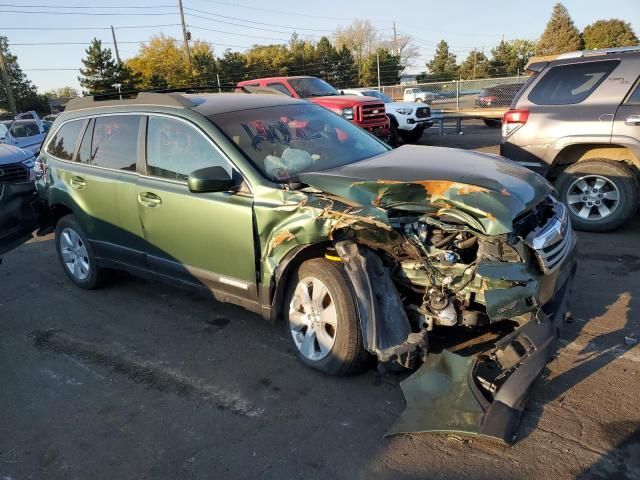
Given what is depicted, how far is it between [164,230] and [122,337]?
100 centimetres

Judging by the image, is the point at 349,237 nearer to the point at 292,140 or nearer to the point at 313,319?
the point at 313,319

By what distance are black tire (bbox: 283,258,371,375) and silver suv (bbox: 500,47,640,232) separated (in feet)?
12.8

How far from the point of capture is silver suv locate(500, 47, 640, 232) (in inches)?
→ 218

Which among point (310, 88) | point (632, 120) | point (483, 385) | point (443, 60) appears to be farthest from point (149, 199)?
point (443, 60)

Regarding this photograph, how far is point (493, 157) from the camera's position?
4.08 meters

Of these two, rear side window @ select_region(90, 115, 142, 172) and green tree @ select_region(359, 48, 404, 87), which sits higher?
green tree @ select_region(359, 48, 404, 87)

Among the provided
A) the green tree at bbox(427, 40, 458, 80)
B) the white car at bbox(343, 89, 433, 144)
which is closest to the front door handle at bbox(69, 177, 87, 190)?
the white car at bbox(343, 89, 433, 144)

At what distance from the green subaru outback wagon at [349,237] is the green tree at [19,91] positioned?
56509 millimetres

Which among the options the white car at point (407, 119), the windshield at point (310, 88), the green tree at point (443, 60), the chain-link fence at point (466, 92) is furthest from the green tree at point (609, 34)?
the windshield at point (310, 88)

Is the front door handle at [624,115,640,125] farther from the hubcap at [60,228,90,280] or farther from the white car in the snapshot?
the white car

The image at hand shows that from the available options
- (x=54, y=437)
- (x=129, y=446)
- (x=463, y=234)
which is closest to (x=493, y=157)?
(x=463, y=234)

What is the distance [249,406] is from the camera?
3201 mm

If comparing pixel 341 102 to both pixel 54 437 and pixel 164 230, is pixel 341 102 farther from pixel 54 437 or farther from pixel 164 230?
pixel 54 437

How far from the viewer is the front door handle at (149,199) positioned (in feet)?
13.8
